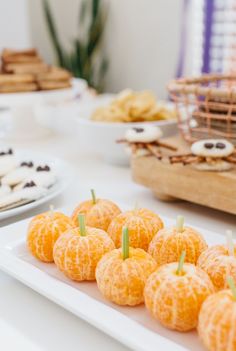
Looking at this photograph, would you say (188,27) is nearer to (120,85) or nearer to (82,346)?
(120,85)

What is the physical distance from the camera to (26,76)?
4.96ft

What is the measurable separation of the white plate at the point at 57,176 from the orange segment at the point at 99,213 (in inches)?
5.6

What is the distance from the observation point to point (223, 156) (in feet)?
2.63

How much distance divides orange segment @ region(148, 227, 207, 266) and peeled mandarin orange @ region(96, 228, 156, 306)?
45mm

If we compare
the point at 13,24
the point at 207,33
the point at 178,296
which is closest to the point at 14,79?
the point at 178,296

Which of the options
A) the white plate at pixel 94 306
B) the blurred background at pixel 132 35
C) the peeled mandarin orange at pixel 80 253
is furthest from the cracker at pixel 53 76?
the blurred background at pixel 132 35

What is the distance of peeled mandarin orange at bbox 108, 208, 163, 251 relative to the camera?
618mm

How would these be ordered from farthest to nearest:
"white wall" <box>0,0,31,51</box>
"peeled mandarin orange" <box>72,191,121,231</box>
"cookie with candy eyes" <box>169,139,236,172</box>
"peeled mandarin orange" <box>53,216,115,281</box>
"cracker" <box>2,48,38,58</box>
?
"white wall" <box>0,0,31,51</box> → "cracker" <box>2,48,38,58</box> → "cookie with candy eyes" <box>169,139,236,172</box> → "peeled mandarin orange" <box>72,191,121,231</box> → "peeled mandarin orange" <box>53,216,115,281</box>

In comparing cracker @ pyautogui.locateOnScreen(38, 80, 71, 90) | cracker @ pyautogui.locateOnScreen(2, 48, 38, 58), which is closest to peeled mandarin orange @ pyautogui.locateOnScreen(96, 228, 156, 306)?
cracker @ pyautogui.locateOnScreen(38, 80, 71, 90)

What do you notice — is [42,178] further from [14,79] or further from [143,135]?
[14,79]

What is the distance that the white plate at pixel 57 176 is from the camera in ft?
2.63

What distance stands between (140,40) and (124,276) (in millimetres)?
3253

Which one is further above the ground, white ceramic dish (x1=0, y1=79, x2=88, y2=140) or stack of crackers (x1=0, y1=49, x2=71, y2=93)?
stack of crackers (x1=0, y1=49, x2=71, y2=93)

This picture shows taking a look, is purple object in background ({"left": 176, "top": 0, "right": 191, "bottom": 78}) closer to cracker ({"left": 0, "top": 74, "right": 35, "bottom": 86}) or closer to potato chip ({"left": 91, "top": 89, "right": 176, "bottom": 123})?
cracker ({"left": 0, "top": 74, "right": 35, "bottom": 86})
